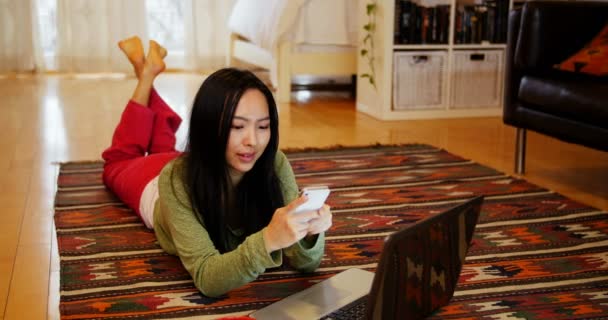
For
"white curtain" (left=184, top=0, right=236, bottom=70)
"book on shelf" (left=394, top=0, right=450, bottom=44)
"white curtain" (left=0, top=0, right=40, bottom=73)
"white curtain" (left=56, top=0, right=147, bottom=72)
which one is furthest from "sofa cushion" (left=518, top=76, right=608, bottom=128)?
"white curtain" (left=0, top=0, right=40, bottom=73)

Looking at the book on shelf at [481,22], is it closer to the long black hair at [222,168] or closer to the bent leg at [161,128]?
the bent leg at [161,128]

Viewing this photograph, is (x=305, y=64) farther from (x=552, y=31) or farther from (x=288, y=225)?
(x=288, y=225)

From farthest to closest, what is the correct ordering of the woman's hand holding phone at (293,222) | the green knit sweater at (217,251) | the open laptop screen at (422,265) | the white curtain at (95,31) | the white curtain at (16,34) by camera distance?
the white curtain at (95,31)
the white curtain at (16,34)
the green knit sweater at (217,251)
the woman's hand holding phone at (293,222)
the open laptop screen at (422,265)

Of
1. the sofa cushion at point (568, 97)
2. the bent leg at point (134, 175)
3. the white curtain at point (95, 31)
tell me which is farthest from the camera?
the white curtain at point (95, 31)

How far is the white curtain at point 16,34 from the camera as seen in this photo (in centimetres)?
465

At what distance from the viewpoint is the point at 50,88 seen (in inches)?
165

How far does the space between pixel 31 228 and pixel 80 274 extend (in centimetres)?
37

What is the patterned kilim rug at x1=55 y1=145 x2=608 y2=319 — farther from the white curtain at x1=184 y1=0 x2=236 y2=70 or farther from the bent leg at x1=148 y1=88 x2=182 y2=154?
the white curtain at x1=184 y1=0 x2=236 y2=70

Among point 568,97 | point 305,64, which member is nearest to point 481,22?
point 305,64

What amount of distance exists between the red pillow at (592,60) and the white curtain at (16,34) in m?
3.52

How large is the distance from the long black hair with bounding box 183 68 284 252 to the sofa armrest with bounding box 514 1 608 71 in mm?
1242

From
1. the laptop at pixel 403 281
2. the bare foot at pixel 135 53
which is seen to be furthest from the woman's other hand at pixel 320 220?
the bare foot at pixel 135 53

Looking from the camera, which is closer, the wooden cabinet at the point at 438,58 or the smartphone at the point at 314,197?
the smartphone at the point at 314,197

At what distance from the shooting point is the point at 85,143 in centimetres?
280
